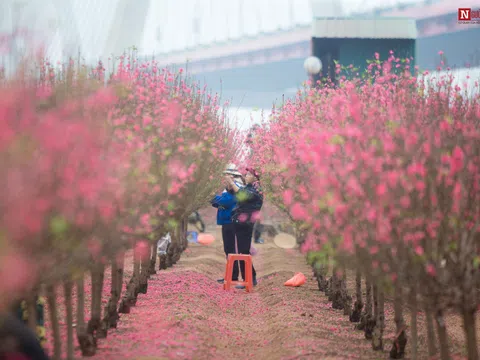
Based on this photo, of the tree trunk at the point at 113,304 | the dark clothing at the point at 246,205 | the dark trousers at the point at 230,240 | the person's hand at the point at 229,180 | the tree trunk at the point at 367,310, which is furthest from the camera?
the dark trousers at the point at 230,240

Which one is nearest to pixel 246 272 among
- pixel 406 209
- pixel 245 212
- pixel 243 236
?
pixel 243 236

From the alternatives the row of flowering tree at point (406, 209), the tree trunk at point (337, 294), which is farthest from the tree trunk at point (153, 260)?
the row of flowering tree at point (406, 209)

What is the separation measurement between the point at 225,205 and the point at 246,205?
85 cm

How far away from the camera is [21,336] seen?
667 centimetres

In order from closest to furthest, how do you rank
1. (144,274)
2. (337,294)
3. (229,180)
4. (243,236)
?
(337,294) < (144,274) < (243,236) < (229,180)

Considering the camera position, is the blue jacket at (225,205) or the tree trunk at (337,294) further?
the blue jacket at (225,205)

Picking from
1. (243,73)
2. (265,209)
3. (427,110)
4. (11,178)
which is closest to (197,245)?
(265,209)

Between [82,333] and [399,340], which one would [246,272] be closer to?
[399,340]

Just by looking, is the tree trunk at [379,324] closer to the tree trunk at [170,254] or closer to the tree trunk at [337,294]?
the tree trunk at [337,294]

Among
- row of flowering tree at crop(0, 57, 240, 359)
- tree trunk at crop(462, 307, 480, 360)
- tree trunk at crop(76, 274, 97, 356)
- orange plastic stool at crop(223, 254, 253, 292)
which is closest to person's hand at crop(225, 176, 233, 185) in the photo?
orange plastic stool at crop(223, 254, 253, 292)

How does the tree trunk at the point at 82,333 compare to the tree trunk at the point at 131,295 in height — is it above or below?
above

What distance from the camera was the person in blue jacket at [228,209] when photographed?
20.0m

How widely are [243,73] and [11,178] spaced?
8302cm

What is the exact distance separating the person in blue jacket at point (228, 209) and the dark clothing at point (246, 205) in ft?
1.29
